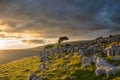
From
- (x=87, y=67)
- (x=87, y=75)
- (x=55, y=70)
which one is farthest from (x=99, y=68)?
(x=55, y=70)

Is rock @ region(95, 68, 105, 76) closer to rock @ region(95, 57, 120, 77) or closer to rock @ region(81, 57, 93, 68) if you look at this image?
rock @ region(95, 57, 120, 77)

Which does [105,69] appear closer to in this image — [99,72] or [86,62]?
[99,72]

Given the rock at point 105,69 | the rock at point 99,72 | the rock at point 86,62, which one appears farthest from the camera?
the rock at point 86,62

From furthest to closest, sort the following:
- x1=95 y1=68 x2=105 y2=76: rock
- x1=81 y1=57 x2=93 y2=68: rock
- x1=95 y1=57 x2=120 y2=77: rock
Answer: x1=81 y1=57 x2=93 y2=68: rock < x1=95 y1=68 x2=105 y2=76: rock < x1=95 y1=57 x2=120 y2=77: rock

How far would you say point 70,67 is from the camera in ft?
208

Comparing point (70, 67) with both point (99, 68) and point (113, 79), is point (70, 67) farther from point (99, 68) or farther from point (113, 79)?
point (113, 79)

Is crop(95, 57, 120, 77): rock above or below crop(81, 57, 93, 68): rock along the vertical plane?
below

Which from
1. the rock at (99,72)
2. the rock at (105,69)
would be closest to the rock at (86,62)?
the rock at (105,69)

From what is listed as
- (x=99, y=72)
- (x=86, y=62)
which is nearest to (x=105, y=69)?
(x=99, y=72)

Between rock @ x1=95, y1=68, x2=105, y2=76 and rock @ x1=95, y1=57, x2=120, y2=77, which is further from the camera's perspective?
rock @ x1=95, y1=68, x2=105, y2=76

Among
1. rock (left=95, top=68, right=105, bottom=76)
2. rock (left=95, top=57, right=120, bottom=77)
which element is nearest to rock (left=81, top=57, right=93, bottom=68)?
rock (left=95, top=57, right=120, bottom=77)

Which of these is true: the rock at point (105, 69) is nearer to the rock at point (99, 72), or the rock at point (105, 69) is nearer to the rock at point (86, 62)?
the rock at point (99, 72)

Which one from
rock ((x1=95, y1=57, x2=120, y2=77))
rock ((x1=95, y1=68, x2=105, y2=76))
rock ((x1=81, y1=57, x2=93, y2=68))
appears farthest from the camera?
rock ((x1=81, y1=57, x2=93, y2=68))

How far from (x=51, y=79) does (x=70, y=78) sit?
20.7 ft
